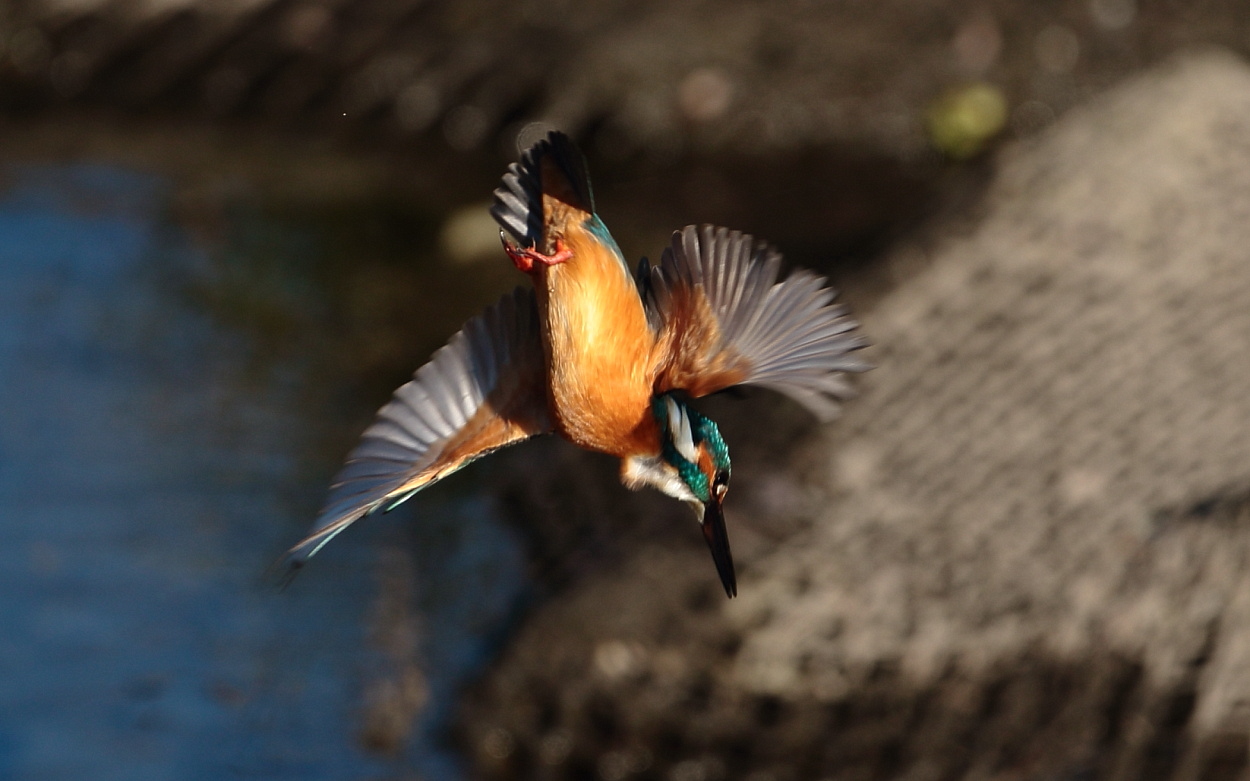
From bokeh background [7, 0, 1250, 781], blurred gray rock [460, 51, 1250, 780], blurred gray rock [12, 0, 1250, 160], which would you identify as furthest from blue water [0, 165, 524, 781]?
blurred gray rock [12, 0, 1250, 160]

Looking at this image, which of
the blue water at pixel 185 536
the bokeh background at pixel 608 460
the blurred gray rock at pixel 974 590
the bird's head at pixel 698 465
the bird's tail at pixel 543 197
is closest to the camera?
the bird's head at pixel 698 465

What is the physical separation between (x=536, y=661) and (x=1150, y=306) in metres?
2.30

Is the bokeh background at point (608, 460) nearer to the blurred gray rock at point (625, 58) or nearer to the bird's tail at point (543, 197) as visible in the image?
Result: the blurred gray rock at point (625, 58)

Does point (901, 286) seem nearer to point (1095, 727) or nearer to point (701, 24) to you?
point (1095, 727)

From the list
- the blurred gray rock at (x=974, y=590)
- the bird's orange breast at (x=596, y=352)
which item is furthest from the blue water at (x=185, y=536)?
the bird's orange breast at (x=596, y=352)

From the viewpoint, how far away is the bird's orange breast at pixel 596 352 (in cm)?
266

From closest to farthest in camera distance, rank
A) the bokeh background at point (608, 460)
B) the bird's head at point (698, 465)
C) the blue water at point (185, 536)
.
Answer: the bird's head at point (698, 465)
the bokeh background at point (608, 460)
the blue water at point (185, 536)

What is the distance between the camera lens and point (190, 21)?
7.99 meters

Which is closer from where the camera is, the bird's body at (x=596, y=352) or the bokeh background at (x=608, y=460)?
the bird's body at (x=596, y=352)

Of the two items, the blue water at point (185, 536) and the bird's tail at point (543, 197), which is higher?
the blue water at point (185, 536)

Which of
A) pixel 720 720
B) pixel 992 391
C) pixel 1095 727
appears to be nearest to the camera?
pixel 1095 727

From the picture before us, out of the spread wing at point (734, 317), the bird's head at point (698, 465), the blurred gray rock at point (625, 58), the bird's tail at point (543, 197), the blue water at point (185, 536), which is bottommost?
the bird's head at point (698, 465)

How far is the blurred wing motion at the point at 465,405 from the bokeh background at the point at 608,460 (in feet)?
5.63

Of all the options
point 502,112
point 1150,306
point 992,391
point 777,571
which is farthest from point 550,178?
point 502,112
